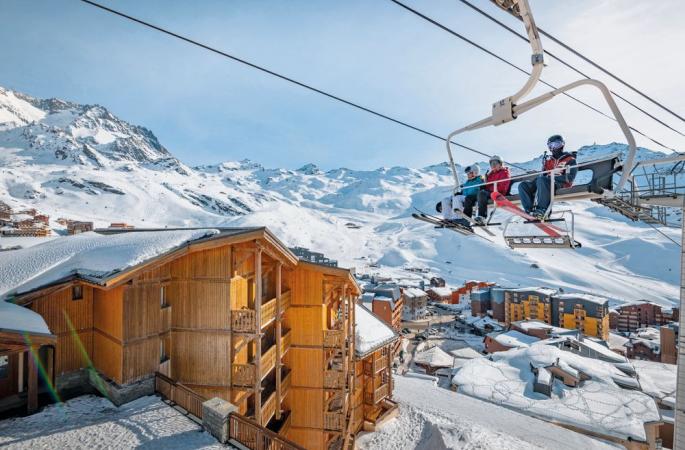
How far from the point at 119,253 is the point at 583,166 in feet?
38.2

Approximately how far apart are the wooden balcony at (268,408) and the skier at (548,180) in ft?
37.0

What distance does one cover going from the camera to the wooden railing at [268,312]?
12.5 metres

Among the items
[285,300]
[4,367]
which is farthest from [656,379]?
[4,367]

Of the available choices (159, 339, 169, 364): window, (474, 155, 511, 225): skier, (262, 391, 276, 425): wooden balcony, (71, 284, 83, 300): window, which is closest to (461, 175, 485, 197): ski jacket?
(474, 155, 511, 225): skier

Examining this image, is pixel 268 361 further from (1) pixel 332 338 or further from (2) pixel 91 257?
(2) pixel 91 257

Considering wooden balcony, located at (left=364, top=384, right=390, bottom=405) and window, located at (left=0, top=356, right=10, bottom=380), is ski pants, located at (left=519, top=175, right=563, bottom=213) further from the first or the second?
wooden balcony, located at (left=364, top=384, right=390, bottom=405)

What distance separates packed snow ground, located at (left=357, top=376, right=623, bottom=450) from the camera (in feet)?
47.6

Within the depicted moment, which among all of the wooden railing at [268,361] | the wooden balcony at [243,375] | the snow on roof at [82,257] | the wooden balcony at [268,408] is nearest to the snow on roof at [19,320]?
the snow on roof at [82,257]

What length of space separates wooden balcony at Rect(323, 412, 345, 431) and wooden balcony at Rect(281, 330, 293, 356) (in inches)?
135

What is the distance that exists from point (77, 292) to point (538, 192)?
13.2 metres

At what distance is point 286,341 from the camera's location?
1505cm

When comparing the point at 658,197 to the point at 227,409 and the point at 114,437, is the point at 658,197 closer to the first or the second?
the point at 227,409

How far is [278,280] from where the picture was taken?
12.7m

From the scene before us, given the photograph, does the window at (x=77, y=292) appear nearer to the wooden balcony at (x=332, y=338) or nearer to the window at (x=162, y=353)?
the window at (x=162, y=353)
